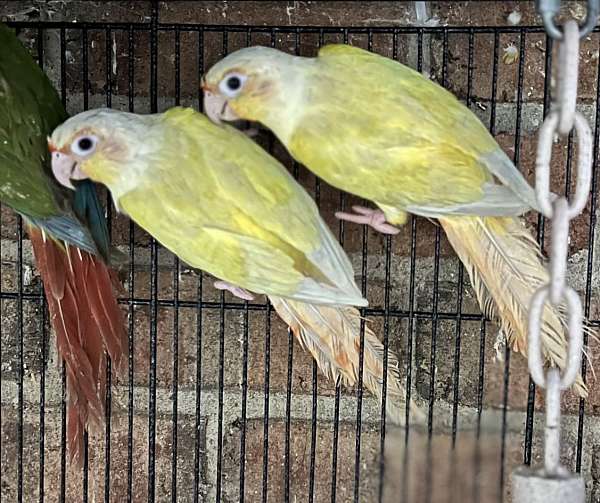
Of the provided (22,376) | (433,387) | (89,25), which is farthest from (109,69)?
(433,387)

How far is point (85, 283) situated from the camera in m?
0.72

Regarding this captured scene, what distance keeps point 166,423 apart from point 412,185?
383mm

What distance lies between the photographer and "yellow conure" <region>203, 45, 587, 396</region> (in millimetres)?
614

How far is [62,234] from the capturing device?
27.2 inches

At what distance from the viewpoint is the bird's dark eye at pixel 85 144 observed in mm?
629

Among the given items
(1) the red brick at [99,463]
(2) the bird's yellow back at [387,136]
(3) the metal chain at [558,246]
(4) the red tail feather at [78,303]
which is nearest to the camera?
(3) the metal chain at [558,246]

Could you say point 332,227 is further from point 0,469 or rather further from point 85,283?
point 0,469

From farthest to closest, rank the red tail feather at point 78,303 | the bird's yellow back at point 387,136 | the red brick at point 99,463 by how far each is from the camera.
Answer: the red brick at point 99,463 < the red tail feather at point 78,303 < the bird's yellow back at point 387,136

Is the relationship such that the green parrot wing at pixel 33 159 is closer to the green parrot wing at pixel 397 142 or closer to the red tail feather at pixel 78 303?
the red tail feather at pixel 78 303

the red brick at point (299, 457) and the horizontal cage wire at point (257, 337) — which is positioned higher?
the horizontal cage wire at point (257, 337)

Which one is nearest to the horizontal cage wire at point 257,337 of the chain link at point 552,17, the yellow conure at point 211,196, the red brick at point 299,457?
the red brick at point 299,457

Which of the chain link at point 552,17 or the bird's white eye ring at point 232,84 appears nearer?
the chain link at point 552,17

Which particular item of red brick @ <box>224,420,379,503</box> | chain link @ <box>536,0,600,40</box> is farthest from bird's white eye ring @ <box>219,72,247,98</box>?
red brick @ <box>224,420,379,503</box>

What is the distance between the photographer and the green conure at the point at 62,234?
66 cm
